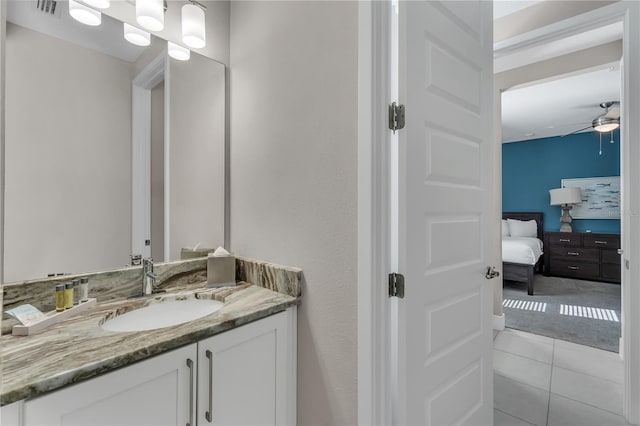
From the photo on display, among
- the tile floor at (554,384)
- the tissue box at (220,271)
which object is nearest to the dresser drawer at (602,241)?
the tile floor at (554,384)

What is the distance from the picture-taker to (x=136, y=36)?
4.68ft

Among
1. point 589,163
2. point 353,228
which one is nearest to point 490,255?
point 353,228

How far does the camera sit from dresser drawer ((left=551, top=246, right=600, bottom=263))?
16.8ft

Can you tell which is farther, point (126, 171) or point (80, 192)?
point (126, 171)

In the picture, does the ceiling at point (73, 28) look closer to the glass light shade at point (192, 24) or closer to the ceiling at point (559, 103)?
the glass light shade at point (192, 24)

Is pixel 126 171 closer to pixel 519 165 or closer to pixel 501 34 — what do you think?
pixel 501 34

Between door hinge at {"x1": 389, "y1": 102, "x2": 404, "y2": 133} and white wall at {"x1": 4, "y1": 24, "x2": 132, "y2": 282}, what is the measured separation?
1187 millimetres

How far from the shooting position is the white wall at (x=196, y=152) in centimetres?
159

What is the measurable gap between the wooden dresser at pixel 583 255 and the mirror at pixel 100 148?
618 cm

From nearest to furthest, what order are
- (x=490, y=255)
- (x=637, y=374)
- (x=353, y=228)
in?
(x=353, y=228)
(x=490, y=255)
(x=637, y=374)

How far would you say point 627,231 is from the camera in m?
1.76

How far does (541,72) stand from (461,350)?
116 inches

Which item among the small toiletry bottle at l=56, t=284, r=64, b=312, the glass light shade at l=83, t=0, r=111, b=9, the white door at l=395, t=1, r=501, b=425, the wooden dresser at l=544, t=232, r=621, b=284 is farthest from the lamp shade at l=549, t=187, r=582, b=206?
the small toiletry bottle at l=56, t=284, r=64, b=312

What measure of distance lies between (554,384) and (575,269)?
13.9ft
